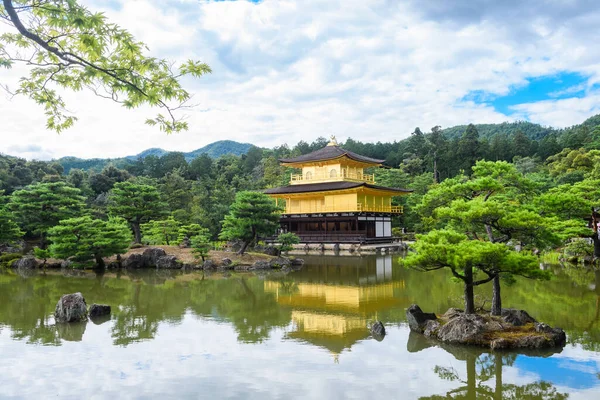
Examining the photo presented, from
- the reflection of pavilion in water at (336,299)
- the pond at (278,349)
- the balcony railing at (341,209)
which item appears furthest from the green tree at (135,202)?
the balcony railing at (341,209)

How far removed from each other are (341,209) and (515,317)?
73.0 ft

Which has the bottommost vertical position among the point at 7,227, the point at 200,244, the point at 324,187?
the point at 200,244

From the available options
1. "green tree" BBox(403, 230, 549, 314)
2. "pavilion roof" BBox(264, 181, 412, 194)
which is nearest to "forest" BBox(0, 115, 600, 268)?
"green tree" BBox(403, 230, 549, 314)

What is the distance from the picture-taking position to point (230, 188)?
3969cm

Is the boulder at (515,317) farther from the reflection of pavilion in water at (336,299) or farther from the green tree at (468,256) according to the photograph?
the reflection of pavilion in water at (336,299)

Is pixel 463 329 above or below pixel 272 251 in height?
below

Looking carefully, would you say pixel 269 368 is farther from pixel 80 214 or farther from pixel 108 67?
pixel 80 214

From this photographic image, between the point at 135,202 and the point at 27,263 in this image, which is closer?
the point at 27,263

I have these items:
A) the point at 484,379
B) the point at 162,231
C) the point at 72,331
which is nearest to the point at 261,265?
the point at 162,231

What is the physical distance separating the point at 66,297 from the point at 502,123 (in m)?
96.0

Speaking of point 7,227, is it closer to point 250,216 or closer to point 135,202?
point 135,202

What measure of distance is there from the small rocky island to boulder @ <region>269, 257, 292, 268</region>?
440 inches

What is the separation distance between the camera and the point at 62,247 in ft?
58.0

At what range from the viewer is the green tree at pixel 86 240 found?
17812mm
